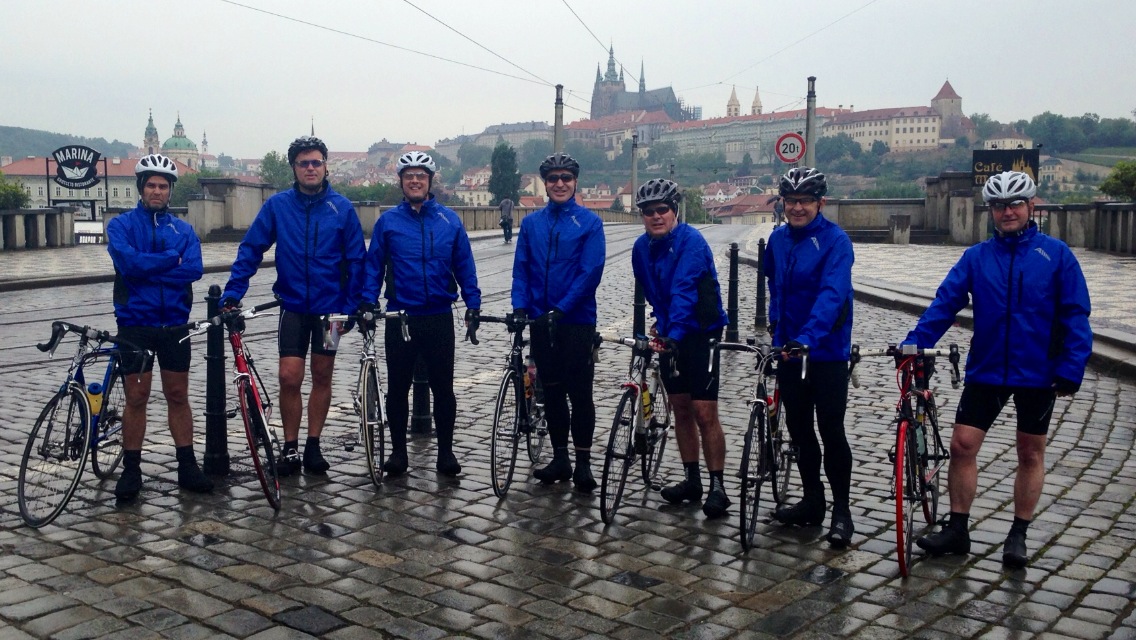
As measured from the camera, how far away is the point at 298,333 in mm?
6445

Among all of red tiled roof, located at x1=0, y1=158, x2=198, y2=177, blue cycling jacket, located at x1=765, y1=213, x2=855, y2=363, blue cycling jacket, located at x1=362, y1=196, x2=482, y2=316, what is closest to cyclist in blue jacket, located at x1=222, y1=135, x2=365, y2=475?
blue cycling jacket, located at x1=362, y1=196, x2=482, y2=316

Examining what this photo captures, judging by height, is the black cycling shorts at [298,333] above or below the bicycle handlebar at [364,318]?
below

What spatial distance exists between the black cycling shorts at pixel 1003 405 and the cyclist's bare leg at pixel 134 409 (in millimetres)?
3983

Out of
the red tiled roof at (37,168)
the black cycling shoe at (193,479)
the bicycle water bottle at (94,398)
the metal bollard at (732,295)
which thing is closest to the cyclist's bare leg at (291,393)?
the black cycling shoe at (193,479)

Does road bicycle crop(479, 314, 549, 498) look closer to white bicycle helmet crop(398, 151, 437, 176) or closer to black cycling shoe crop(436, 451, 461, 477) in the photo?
black cycling shoe crop(436, 451, 461, 477)

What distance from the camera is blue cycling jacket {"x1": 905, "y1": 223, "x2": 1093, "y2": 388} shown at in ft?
16.1

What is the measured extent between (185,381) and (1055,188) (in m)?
139

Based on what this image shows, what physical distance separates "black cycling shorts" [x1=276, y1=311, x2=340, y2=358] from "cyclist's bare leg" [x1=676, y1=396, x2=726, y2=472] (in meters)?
2.05

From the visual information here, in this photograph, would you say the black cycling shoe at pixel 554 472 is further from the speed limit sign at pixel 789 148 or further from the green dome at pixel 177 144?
the green dome at pixel 177 144

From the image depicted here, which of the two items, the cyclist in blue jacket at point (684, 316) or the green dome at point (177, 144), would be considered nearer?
the cyclist in blue jacket at point (684, 316)

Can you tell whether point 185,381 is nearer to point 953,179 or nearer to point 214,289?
point 214,289

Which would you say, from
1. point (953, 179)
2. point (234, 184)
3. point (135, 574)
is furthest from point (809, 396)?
point (953, 179)

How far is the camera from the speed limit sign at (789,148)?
23594mm

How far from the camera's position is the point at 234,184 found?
31.6m
